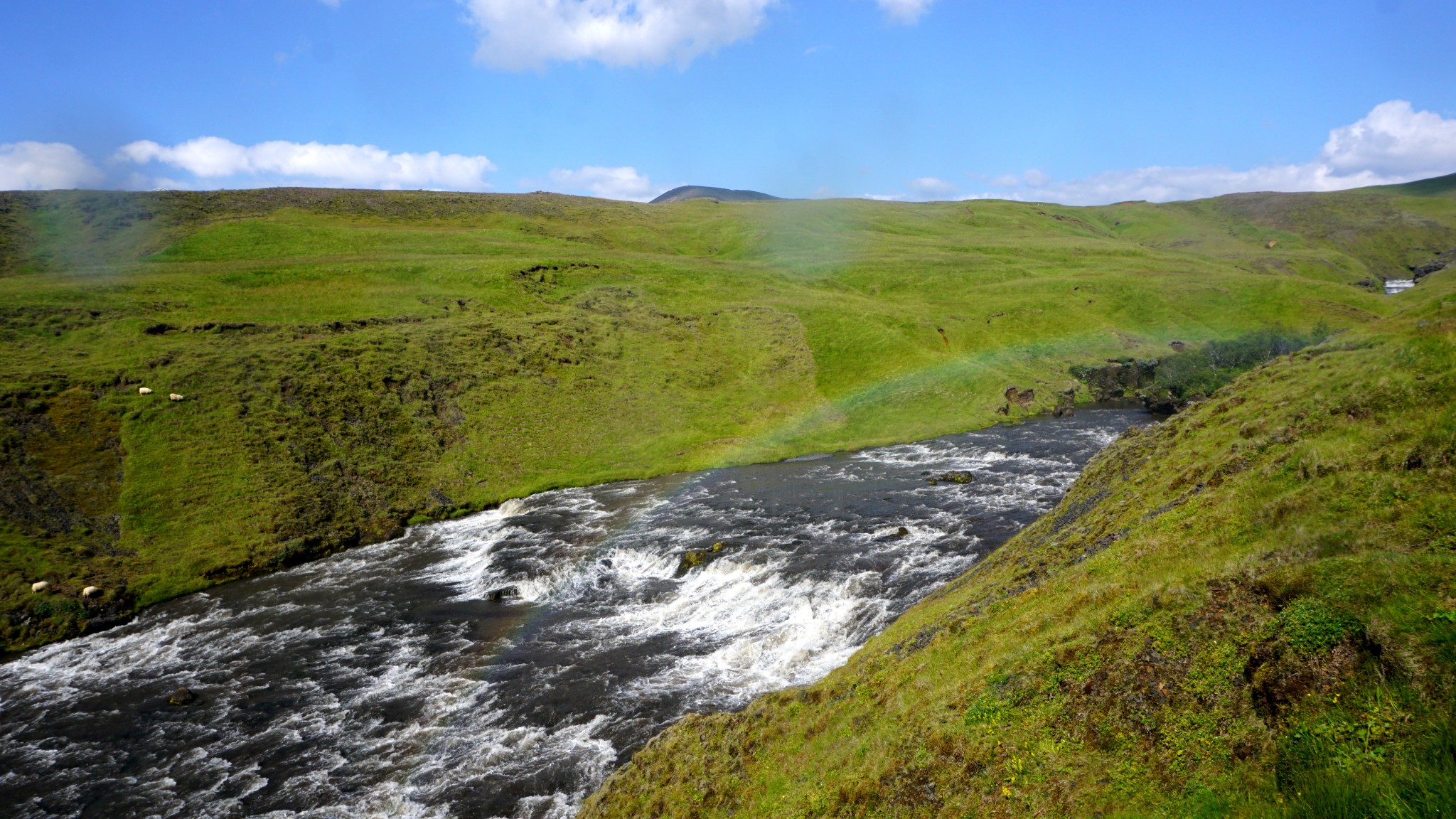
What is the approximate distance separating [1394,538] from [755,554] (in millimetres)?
31759

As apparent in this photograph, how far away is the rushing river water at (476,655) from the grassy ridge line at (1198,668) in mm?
7389

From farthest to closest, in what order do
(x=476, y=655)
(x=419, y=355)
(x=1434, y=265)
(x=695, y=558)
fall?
1. (x=1434, y=265)
2. (x=419, y=355)
3. (x=695, y=558)
4. (x=476, y=655)

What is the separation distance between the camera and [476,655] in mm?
34438

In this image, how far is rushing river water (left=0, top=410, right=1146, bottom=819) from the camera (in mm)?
25656

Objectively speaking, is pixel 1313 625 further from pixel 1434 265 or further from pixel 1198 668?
pixel 1434 265

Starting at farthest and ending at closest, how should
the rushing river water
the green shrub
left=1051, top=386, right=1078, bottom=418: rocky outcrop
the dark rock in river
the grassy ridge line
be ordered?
1. left=1051, top=386, right=1078, bottom=418: rocky outcrop
2. the dark rock in river
3. the rushing river water
4. the green shrub
5. the grassy ridge line

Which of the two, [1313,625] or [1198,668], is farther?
[1198,668]

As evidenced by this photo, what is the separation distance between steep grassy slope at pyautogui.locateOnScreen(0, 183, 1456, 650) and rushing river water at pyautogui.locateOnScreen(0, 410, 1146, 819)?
9.33 m

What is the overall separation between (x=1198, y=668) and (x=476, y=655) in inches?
1242

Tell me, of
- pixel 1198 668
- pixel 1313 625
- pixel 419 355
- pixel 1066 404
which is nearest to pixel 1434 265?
pixel 1066 404

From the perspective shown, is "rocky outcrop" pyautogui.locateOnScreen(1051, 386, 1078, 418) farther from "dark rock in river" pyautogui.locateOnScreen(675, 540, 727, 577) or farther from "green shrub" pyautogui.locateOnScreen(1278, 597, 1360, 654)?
"green shrub" pyautogui.locateOnScreen(1278, 597, 1360, 654)

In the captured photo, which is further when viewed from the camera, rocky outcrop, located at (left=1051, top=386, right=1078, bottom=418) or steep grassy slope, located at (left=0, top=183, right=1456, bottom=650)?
rocky outcrop, located at (left=1051, top=386, right=1078, bottom=418)

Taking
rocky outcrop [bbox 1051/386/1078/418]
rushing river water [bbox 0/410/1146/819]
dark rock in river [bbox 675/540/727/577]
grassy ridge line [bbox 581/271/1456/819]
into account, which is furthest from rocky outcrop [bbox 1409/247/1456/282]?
dark rock in river [bbox 675/540/727/577]

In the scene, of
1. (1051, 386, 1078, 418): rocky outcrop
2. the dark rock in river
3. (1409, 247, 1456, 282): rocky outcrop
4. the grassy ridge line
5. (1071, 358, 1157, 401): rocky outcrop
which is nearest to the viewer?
the grassy ridge line
